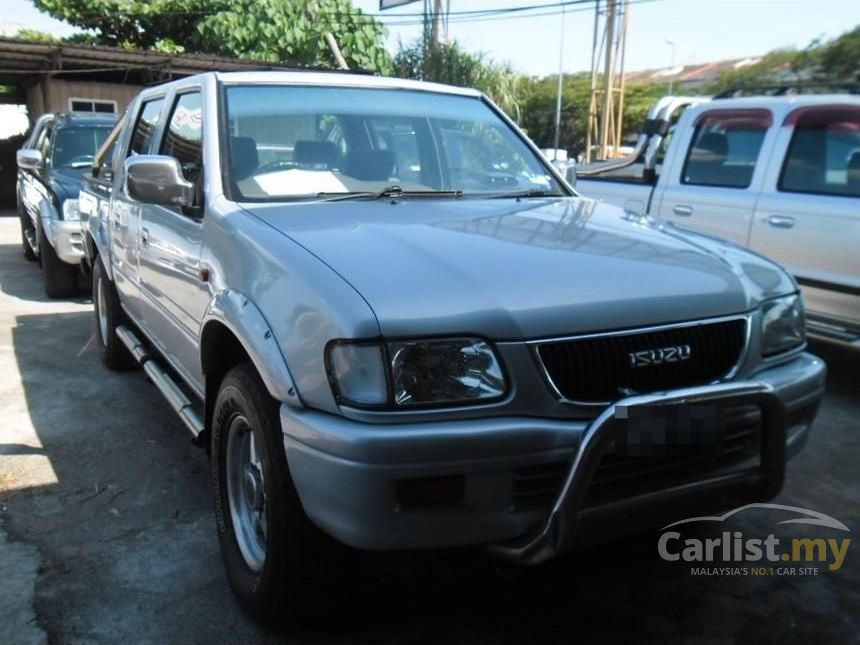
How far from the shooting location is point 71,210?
A: 7.46 m

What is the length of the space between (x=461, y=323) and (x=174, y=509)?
198 cm

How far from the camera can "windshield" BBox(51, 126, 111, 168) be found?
29.0 ft

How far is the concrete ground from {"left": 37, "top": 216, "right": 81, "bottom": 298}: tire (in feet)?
13.3

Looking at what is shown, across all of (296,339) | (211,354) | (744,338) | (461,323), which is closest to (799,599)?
(744,338)

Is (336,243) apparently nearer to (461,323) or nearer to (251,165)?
(461,323)

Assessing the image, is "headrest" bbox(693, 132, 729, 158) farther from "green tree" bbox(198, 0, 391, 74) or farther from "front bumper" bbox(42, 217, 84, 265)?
"green tree" bbox(198, 0, 391, 74)

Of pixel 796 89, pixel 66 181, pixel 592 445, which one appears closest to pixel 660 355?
pixel 592 445

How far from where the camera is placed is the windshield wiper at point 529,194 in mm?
3436

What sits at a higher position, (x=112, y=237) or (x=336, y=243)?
(x=336, y=243)

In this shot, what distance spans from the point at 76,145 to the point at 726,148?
6996 mm

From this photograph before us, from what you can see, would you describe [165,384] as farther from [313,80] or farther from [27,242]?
[27,242]

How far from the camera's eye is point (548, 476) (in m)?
2.15

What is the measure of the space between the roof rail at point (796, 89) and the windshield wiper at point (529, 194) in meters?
3.06

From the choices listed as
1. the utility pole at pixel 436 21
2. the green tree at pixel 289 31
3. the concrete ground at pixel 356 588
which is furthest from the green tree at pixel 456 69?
the concrete ground at pixel 356 588
